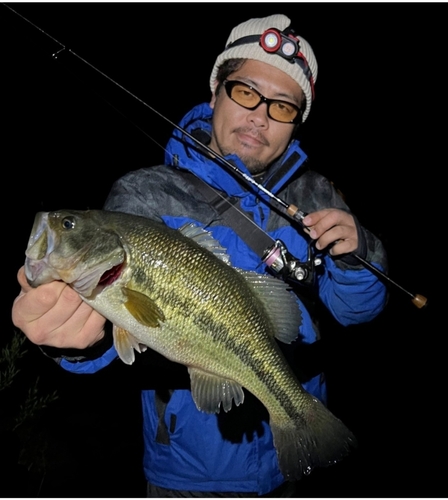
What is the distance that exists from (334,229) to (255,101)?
1034 millimetres

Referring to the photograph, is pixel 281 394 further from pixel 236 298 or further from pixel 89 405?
pixel 89 405

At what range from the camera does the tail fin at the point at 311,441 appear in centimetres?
178

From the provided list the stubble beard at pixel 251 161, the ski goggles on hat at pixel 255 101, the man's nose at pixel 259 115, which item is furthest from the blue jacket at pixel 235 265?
the ski goggles on hat at pixel 255 101

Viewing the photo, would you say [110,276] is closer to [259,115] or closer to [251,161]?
[251,161]

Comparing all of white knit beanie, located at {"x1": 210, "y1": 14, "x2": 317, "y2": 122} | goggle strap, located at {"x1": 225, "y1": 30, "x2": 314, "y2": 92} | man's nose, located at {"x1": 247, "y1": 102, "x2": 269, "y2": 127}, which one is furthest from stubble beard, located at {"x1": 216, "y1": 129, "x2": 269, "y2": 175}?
goggle strap, located at {"x1": 225, "y1": 30, "x2": 314, "y2": 92}

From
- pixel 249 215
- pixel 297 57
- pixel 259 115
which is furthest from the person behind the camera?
Answer: pixel 297 57

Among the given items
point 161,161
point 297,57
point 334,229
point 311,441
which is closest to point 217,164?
point 334,229

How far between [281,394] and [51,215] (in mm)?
1208

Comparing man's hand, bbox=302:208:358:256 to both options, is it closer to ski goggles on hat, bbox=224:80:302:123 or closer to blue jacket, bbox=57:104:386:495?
blue jacket, bbox=57:104:386:495

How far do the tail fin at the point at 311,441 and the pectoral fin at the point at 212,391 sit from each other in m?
0.28

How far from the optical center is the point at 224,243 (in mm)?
2252

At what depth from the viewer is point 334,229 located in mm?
2045

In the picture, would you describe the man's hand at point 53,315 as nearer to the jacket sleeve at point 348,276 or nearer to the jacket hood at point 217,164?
the jacket hood at point 217,164

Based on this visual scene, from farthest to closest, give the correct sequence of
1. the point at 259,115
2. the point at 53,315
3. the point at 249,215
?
1. the point at 259,115
2. the point at 249,215
3. the point at 53,315
